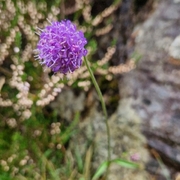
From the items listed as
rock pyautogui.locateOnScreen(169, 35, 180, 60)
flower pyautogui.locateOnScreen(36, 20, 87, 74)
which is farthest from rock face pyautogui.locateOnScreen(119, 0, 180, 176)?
flower pyautogui.locateOnScreen(36, 20, 87, 74)

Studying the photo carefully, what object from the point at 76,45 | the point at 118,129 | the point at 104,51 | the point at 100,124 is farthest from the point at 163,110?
the point at 76,45

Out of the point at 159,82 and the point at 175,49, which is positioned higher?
the point at 175,49

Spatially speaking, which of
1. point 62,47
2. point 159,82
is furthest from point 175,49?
point 62,47

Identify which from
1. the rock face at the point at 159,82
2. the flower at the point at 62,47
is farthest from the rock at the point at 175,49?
the flower at the point at 62,47

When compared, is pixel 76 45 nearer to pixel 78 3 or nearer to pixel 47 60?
pixel 47 60

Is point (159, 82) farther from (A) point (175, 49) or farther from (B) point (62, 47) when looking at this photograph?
(B) point (62, 47)

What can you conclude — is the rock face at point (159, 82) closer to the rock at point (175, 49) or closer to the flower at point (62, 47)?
the rock at point (175, 49)
